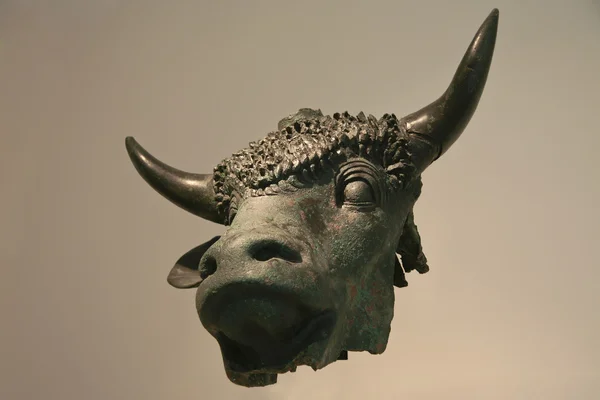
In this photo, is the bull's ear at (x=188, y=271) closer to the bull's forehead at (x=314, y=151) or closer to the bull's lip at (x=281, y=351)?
the bull's forehead at (x=314, y=151)

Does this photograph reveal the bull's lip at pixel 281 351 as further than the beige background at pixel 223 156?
No

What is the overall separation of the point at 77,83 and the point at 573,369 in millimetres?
2953

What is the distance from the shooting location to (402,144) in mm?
1602

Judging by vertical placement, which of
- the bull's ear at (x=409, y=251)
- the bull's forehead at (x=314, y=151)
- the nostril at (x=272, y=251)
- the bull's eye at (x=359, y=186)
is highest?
the bull's forehead at (x=314, y=151)

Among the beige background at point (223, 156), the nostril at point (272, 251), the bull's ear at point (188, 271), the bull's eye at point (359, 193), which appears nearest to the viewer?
the nostril at point (272, 251)

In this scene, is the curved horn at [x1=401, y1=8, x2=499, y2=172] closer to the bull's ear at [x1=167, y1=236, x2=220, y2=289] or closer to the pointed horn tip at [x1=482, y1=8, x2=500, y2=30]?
the pointed horn tip at [x1=482, y1=8, x2=500, y2=30]

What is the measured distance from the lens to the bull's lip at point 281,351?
125 cm

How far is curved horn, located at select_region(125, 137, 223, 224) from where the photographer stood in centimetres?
184

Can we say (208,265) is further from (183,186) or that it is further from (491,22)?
(491,22)

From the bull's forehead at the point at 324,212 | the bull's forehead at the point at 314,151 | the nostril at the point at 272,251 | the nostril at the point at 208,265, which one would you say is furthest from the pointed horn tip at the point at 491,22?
the nostril at the point at 208,265

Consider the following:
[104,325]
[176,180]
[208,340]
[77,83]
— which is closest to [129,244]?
[104,325]

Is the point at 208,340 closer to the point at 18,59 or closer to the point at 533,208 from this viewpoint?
the point at 533,208

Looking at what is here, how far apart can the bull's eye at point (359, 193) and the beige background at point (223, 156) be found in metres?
1.32

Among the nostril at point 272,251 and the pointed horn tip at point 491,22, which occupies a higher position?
the pointed horn tip at point 491,22
